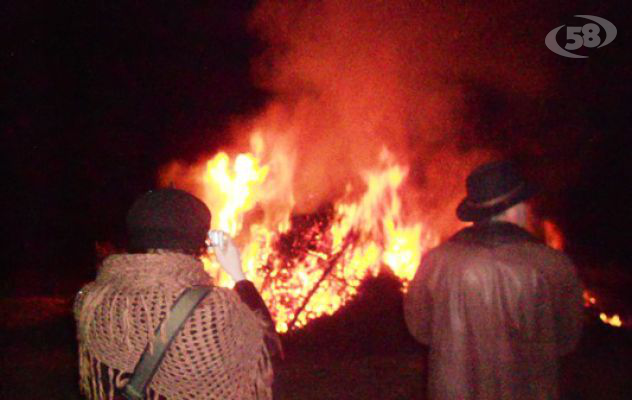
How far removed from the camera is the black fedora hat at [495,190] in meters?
2.44

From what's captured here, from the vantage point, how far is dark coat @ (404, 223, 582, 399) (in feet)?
7.64

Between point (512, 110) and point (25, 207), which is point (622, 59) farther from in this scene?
point (25, 207)

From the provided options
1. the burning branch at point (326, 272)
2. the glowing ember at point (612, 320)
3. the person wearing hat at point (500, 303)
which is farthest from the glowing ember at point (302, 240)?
the person wearing hat at point (500, 303)

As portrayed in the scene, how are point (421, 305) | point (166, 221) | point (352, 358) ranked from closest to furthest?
1. point (166, 221)
2. point (421, 305)
3. point (352, 358)

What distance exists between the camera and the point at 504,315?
237 cm

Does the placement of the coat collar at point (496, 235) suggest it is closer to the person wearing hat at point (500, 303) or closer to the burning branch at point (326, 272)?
the person wearing hat at point (500, 303)

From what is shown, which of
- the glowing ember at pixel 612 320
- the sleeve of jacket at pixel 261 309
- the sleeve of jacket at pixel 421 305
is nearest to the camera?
the sleeve of jacket at pixel 261 309

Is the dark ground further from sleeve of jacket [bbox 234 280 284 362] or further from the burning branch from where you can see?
sleeve of jacket [bbox 234 280 284 362]

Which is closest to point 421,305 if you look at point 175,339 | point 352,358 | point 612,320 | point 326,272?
point 175,339

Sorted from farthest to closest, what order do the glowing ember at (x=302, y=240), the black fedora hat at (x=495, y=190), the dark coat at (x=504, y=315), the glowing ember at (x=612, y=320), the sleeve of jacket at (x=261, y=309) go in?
1. the glowing ember at (x=612, y=320)
2. the glowing ember at (x=302, y=240)
3. the black fedora hat at (x=495, y=190)
4. the dark coat at (x=504, y=315)
5. the sleeve of jacket at (x=261, y=309)

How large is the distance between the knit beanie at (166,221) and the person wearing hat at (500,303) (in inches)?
50.4

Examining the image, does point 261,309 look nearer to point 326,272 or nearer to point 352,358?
point 352,358

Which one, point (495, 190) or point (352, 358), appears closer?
point (495, 190)

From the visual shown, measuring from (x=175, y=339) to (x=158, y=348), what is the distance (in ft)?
0.19
